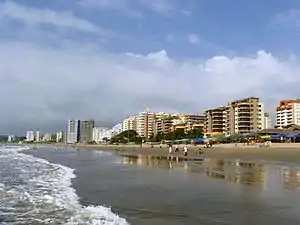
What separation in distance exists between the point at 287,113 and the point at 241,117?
1813 inches

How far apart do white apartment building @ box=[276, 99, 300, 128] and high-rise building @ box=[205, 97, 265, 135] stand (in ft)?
83.5

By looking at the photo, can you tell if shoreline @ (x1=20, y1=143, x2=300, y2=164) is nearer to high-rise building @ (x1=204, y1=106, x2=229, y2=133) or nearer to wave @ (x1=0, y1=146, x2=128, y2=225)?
wave @ (x1=0, y1=146, x2=128, y2=225)

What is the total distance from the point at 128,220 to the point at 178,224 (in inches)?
44.9

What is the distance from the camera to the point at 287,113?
17762 centimetres

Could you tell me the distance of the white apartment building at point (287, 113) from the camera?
169 meters

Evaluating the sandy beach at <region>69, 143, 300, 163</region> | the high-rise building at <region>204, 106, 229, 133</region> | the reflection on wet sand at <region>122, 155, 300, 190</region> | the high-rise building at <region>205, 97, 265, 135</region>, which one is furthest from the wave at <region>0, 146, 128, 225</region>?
the high-rise building at <region>204, 106, 229, 133</region>

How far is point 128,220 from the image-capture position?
26.3ft

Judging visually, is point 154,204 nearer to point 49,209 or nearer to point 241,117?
point 49,209

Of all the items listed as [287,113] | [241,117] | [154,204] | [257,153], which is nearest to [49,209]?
[154,204]

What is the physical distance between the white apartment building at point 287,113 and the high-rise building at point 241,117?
25442mm

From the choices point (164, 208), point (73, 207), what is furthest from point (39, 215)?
point (164, 208)

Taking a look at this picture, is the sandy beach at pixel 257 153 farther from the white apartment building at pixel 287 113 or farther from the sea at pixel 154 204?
the white apartment building at pixel 287 113

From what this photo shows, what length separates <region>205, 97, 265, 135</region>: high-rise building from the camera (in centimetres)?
14288

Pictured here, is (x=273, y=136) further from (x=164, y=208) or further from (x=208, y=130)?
(x=208, y=130)
